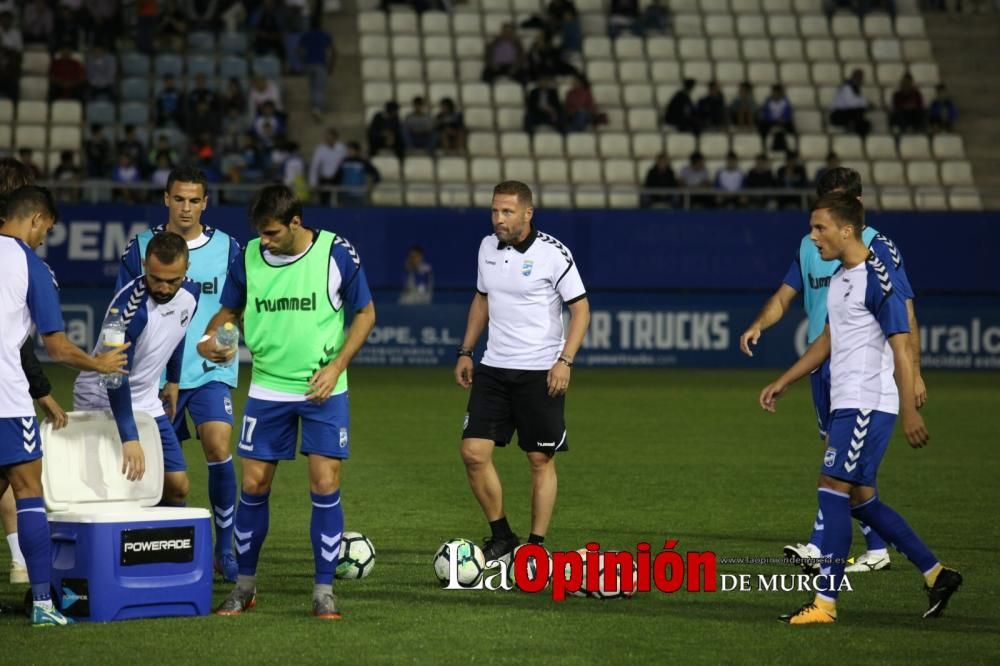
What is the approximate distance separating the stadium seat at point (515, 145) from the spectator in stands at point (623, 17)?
3.81 metres

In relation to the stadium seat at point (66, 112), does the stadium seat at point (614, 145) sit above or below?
below

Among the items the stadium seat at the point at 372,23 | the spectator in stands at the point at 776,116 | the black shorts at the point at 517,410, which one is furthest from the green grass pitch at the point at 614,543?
the stadium seat at the point at 372,23

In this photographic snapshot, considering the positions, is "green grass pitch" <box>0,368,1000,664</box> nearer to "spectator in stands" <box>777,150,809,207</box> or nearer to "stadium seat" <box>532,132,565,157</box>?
"spectator in stands" <box>777,150,809,207</box>

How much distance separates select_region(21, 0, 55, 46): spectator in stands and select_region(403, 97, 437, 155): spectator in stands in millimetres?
6629

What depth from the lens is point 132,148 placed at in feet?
86.5

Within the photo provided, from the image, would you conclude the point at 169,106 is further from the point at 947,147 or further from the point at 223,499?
the point at 223,499

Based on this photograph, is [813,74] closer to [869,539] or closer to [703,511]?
[703,511]

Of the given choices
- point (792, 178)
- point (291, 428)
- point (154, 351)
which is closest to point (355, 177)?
point (792, 178)

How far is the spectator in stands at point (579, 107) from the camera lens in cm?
2959

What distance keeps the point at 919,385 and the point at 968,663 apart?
1.47m

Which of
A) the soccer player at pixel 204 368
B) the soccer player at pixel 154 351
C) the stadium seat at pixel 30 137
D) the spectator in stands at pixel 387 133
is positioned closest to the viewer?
the soccer player at pixel 154 351

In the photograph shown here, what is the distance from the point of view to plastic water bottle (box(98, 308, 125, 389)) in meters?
7.68

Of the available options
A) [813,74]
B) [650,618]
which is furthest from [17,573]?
[813,74]

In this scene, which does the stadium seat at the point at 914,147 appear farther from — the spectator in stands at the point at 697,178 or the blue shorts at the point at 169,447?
the blue shorts at the point at 169,447
